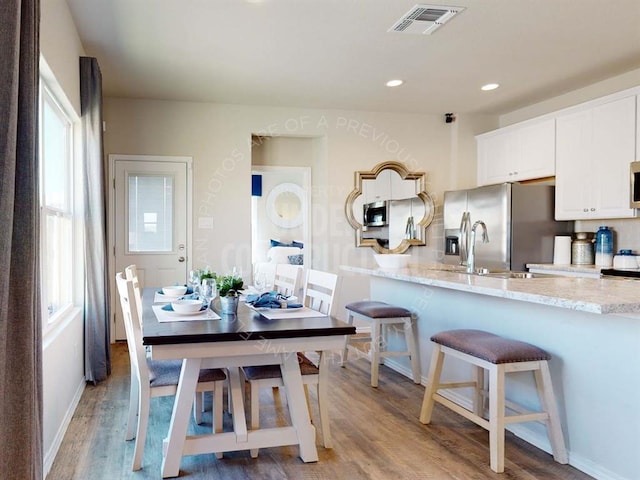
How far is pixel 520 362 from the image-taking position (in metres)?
2.33

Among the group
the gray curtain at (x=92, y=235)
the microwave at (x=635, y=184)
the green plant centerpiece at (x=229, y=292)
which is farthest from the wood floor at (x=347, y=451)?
the microwave at (x=635, y=184)

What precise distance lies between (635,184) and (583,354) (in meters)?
2.37

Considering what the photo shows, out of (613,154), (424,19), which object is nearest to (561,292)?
(424,19)

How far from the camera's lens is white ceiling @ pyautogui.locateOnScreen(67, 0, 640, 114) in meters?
3.18

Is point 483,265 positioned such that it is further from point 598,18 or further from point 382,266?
point 598,18

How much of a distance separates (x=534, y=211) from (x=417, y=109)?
1.79 meters

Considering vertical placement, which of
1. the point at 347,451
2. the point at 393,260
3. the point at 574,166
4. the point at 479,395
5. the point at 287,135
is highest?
the point at 287,135

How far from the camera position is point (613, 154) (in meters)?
4.20

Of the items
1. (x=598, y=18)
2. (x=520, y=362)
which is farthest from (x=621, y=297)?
(x=598, y=18)

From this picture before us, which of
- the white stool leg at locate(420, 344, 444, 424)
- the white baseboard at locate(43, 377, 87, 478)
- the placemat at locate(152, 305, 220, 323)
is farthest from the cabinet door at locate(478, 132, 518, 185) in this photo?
the white baseboard at locate(43, 377, 87, 478)

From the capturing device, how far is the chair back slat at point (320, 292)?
8.70 ft

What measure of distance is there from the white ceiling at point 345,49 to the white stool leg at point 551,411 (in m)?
2.23

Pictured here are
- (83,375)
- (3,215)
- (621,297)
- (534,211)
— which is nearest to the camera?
(3,215)

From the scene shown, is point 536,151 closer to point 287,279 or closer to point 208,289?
point 287,279
